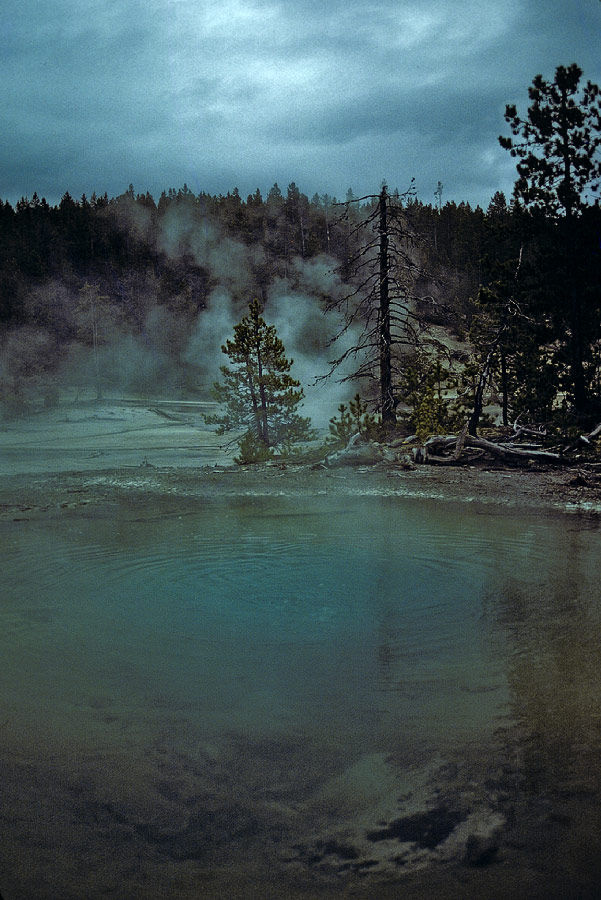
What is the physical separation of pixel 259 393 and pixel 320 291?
36322mm

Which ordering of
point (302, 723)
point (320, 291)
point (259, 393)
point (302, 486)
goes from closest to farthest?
point (302, 723) < point (302, 486) < point (259, 393) < point (320, 291)

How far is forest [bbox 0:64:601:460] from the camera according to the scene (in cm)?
1566

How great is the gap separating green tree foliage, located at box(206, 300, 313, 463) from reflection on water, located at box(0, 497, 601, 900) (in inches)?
404

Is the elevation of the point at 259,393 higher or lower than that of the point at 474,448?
higher

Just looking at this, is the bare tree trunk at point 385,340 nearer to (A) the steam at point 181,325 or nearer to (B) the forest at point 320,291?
(B) the forest at point 320,291

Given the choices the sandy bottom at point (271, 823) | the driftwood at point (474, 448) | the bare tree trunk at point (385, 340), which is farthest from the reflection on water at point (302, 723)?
the bare tree trunk at point (385, 340)

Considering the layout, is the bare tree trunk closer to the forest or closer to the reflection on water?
the forest

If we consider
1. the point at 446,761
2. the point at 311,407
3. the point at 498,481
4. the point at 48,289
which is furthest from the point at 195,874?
the point at 48,289

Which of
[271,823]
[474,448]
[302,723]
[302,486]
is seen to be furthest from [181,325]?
[271,823]

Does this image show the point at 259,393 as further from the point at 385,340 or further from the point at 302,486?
the point at 302,486

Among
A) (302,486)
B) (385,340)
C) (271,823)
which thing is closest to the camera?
(271,823)

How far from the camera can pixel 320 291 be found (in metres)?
53.5

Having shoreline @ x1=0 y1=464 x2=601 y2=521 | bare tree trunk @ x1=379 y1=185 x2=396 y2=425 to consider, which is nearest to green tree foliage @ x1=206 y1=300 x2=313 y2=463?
bare tree trunk @ x1=379 y1=185 x2=396 y2=425

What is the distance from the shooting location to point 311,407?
3675cm
